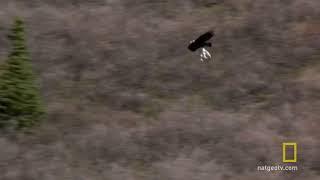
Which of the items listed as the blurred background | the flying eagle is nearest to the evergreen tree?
the blurred background

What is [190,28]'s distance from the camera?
1282cm

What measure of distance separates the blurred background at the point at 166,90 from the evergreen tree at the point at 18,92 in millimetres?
291

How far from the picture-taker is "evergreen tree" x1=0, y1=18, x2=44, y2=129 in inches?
368

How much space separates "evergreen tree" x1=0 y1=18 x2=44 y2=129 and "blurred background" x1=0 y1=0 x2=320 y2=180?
291mm

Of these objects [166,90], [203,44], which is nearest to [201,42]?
[203,44]

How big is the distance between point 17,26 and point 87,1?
4.82 metres

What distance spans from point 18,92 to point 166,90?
288 cm

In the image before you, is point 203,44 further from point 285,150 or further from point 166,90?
point 285,150

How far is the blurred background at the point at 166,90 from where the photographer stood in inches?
336

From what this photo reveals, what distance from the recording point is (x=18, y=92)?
9.37 metres

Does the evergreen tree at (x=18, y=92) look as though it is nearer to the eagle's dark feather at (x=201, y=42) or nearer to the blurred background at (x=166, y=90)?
the blurred background at (x=166, y=90)

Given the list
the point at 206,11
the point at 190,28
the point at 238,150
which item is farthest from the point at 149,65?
the point at 238,150

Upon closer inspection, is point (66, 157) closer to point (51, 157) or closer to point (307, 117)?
point (51, 157)

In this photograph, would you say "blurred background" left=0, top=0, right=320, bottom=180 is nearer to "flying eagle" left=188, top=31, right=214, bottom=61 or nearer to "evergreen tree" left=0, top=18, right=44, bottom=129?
"flying eagle" left=188, top=31, right=214, bottom=61
